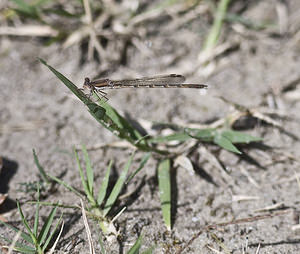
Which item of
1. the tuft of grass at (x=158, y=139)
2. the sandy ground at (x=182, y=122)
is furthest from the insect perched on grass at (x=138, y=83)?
the sandy ground at (x=182, y=122)

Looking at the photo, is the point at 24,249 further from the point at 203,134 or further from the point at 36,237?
the point at 203,134

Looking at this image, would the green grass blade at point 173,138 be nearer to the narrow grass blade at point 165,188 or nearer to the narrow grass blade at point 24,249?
the narrow grass blade at point 165,188

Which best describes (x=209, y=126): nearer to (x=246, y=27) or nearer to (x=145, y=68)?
(x=145, y=68)

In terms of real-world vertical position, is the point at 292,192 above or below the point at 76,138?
below

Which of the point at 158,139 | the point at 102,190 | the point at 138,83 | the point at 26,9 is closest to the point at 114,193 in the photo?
the point at 102,190

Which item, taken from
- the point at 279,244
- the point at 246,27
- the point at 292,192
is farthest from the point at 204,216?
the point at 246,27

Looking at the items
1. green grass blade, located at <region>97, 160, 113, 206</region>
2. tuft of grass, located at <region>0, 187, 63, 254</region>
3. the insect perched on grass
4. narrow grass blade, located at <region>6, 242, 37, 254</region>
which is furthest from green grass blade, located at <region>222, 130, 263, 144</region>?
narrow grass blade, located at <region>6, 242, 37, 254</region>

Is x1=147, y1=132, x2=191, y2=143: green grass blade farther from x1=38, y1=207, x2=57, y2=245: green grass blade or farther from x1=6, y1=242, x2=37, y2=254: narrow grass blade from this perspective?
x1=6, y1=242, x2=37, y2=254: narrow grass blade
